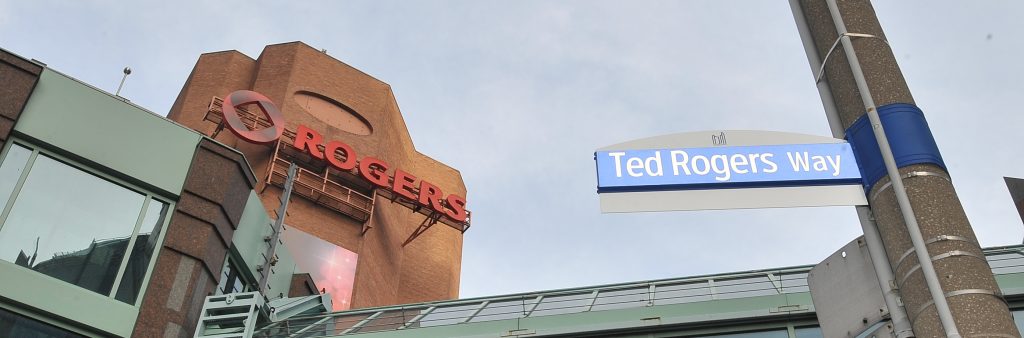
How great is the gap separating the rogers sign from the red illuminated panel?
395cm

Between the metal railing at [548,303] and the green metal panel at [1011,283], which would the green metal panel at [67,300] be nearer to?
the metal railing at [548,303]

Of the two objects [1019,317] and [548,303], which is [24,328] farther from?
[1019,317]

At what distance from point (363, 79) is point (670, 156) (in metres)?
44.5

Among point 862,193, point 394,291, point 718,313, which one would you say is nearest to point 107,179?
point 718,313

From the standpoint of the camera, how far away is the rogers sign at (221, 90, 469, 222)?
41.8 metres

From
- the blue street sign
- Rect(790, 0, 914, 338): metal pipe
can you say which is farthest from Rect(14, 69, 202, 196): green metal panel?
Rect(790, 0, 914, 338): metal pipe

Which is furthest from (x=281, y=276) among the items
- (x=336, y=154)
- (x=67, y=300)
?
(x=336, y=154)

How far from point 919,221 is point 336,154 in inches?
1586

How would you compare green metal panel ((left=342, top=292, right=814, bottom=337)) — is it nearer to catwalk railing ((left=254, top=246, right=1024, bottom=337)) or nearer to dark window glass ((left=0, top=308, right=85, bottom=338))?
catwalk railing ((left=254, top=246, right=1024, bottom=337))

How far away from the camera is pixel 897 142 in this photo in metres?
6.29

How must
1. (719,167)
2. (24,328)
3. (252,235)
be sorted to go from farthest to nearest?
(252,235) → (24,328) → (719,167)

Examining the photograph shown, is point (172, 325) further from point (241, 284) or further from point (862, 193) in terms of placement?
point (862, 193)

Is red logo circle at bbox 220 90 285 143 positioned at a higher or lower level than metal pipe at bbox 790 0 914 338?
higher

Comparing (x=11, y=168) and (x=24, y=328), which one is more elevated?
(x=11, y=168)
